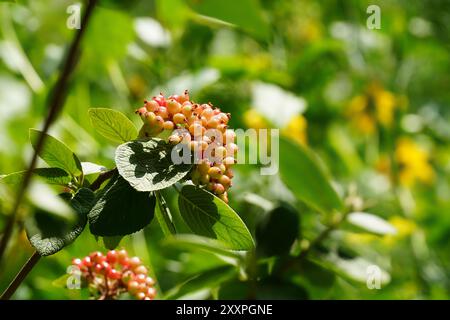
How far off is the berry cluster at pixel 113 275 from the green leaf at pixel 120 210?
0.39 ft

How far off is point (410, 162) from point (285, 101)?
56 cm

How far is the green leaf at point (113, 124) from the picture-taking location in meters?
0.64

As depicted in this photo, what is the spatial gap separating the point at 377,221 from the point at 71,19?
55cm

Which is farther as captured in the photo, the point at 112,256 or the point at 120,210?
the point at 112,256

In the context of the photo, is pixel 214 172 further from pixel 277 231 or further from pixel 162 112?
pixel 277 231

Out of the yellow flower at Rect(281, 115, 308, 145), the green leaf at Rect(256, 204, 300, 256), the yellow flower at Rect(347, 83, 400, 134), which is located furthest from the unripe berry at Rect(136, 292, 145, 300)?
the yellow flower at Rect(347, 83, 400, 134)

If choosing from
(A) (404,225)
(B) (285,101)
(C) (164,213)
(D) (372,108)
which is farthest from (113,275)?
(D) (372,108)

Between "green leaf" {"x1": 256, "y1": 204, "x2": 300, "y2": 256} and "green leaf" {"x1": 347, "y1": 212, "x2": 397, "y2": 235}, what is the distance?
0.10m

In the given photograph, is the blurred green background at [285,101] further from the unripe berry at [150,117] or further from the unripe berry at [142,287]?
the unripe berry at [150,117]

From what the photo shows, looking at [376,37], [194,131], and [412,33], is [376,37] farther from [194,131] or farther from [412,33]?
[194,131]

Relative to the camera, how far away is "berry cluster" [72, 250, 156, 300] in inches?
28.3

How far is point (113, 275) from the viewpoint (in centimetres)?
72

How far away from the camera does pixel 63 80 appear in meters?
0.37
